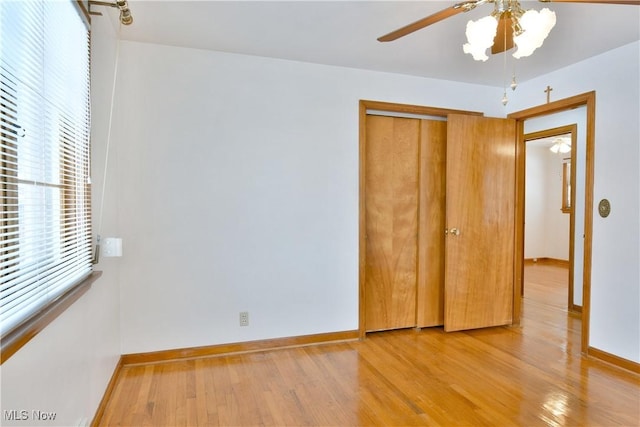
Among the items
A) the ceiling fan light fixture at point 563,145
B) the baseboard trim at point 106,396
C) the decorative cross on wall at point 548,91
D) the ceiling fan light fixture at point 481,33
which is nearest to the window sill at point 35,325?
the baseboard trim at point 106,396

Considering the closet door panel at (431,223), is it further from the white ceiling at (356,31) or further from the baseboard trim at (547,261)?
the baseboard trim at (547,261)

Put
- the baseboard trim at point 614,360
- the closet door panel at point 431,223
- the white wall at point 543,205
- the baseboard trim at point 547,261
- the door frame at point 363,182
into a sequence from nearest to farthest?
the baseboard trim at point 614,360 → the door frame at point 363,182 → the closet door panel at point 431,223 → the baseboard trim at point 547,261 → the white wall at point 543,205

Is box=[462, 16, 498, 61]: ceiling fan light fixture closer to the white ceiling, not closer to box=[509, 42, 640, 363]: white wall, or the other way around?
the white ceiling

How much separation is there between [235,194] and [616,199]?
9.70ft

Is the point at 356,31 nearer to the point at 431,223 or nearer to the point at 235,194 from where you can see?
the point at 235,194

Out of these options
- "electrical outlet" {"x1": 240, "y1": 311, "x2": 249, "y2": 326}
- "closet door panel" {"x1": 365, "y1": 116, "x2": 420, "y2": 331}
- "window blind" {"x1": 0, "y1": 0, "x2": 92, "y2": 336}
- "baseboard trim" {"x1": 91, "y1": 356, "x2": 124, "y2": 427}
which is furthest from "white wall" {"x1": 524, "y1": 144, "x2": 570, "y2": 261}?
"window blind" {"x1": 0, "y1": 0, "x2": 92, "y2": 336}

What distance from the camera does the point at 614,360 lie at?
277cm

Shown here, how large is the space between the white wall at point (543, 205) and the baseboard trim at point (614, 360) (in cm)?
493

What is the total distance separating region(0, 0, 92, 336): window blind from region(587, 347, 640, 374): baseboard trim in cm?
363

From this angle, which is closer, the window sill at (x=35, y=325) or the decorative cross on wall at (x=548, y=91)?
the window sill at (x=35, y=325)

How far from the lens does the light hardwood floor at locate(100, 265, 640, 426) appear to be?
6.84 ft

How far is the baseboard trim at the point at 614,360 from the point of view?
265 cm

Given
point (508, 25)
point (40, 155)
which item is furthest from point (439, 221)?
point (40, 155)

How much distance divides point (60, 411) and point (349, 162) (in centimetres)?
254
